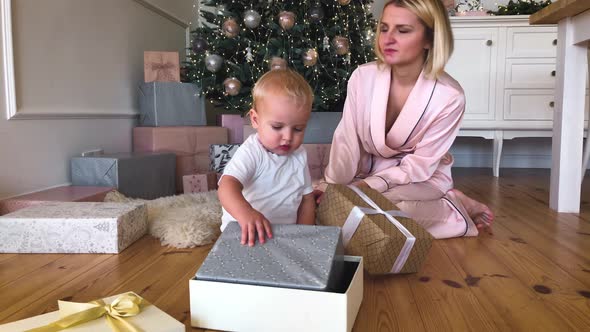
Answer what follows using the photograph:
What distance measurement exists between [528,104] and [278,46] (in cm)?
171

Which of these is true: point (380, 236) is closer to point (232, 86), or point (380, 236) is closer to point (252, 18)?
point (232, 86)

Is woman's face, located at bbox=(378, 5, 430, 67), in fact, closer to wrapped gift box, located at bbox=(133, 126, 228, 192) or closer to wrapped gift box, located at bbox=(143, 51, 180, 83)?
wrapped gift box, located at bbox=(133, 126, 228, 192)

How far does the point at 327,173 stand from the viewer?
5.70 ft

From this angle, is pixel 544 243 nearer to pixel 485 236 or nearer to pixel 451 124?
pixel 485 236

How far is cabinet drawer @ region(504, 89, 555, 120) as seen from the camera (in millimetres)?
3170

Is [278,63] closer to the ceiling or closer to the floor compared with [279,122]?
closer to the ceiling

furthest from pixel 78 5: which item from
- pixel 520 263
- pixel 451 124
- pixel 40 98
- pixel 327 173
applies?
pixel 520 263

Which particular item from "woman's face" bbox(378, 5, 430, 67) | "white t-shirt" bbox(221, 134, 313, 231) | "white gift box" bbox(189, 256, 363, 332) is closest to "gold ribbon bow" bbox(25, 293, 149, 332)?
"white gift box" bbox(189, 256, 363, 332)

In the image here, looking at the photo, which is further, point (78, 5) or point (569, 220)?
point (78, 5)

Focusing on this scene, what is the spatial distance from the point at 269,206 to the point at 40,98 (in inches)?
47.1

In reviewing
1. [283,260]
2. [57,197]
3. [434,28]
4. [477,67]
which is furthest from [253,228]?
[477,67]

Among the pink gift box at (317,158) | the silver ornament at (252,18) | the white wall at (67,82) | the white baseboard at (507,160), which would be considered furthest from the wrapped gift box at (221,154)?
the white baseboard at (507,160)

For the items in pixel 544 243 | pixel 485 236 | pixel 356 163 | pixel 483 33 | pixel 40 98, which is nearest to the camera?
pixel 544 243

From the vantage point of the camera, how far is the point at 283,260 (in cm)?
88
